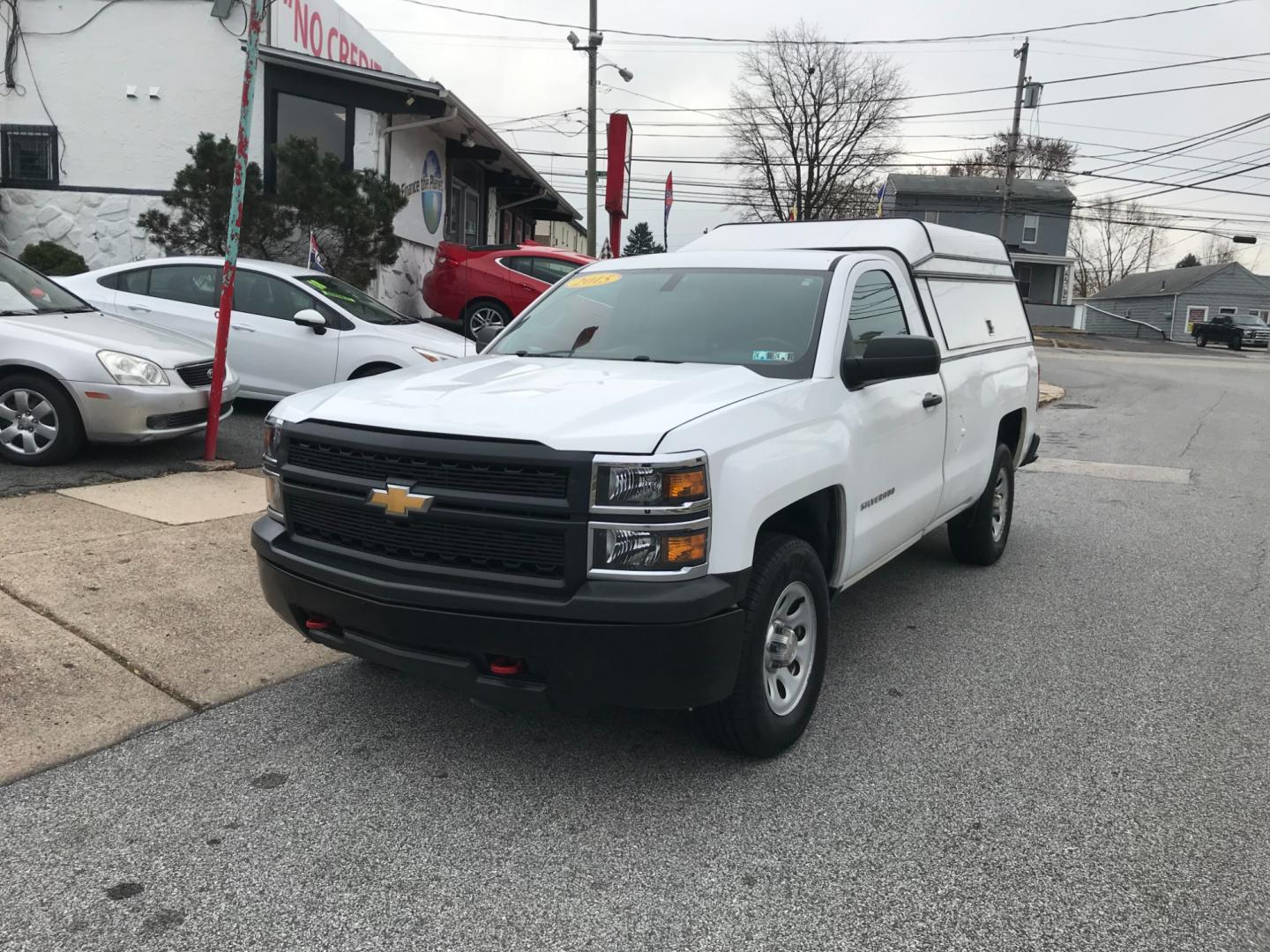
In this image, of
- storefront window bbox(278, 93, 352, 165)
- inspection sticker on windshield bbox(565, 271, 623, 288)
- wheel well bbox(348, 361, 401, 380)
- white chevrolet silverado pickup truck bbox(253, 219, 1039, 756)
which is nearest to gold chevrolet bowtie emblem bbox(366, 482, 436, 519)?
white chevrolet silverado pickup truck bbox(253, 219, 1039, 756)

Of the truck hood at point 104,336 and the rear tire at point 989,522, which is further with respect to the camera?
the truck hood at point 104,336

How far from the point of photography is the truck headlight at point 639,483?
3.10 metres

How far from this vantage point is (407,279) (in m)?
18.0

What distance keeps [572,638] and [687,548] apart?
44cm

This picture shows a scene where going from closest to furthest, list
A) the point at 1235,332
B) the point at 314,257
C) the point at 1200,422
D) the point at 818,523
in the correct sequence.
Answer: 1. the point at 818,523
2. the point at 314,257
3. the point at 1200,422
4. the point at 1235,332

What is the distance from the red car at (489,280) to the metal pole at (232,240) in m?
6.78

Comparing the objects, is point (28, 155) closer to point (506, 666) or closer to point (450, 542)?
point (450, 542)

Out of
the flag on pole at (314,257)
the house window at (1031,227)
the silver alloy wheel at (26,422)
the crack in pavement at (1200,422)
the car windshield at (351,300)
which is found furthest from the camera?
the house window at (1031,227)

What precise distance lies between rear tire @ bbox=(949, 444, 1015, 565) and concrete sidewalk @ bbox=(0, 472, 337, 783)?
3811 millimetres

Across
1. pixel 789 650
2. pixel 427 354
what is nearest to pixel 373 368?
pixel 427 354

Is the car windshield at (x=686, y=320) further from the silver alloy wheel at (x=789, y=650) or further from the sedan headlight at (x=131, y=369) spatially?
the sedan headlight at (x=131, y=369)

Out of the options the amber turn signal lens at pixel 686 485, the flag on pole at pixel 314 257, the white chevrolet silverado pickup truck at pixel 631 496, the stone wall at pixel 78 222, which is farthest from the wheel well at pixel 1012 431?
the stone wall at pixel 78 222

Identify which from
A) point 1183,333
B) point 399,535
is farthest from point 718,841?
point 1183,333

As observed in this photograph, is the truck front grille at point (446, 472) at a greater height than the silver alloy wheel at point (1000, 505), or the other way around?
the truck front grille at point (446, 472)
